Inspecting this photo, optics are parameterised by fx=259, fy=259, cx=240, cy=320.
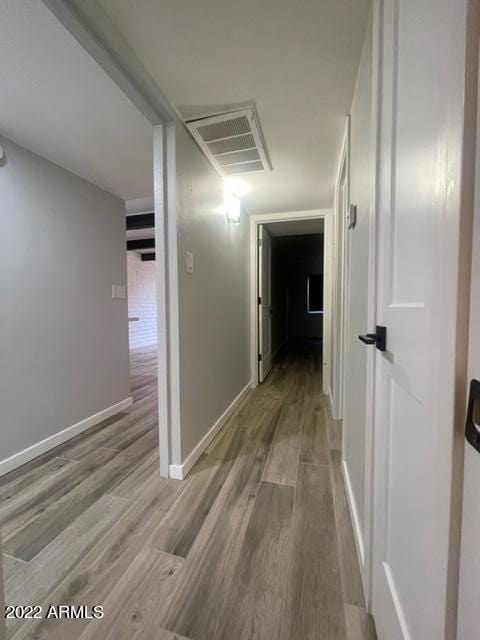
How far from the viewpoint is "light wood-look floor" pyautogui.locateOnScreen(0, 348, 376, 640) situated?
85 cm

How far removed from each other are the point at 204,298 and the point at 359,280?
1.09 meters

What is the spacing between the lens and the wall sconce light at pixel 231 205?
7.66 ft

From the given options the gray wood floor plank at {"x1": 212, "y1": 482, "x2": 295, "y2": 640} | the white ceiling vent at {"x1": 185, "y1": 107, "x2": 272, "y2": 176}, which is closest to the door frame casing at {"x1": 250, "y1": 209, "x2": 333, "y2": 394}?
the white ceiling vent at {"x1": 185, "y1": 107, "x2": 272, "y2": 176}

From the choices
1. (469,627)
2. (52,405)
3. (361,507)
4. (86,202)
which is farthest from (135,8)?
(52,405)

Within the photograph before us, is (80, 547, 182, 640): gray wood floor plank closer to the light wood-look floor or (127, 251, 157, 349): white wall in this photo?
the light wood-look floor

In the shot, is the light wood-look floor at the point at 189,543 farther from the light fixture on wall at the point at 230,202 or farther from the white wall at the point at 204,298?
the light fixture on wall at the point at 230,202

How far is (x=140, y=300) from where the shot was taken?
20.0ft

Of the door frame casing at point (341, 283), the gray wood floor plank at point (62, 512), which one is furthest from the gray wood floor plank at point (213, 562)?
the door frame casing at point (341, 283)

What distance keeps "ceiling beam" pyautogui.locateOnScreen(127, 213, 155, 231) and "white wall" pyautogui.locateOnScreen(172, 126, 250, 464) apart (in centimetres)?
149

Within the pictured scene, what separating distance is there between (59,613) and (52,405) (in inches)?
54.0

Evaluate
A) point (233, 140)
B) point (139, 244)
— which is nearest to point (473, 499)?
point (233, 140)

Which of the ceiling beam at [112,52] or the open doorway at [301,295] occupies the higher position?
the ceiling beam at [112,52]

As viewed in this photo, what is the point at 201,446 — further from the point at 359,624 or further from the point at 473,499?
the point at 473,499

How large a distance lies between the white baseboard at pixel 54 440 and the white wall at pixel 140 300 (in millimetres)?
3357
